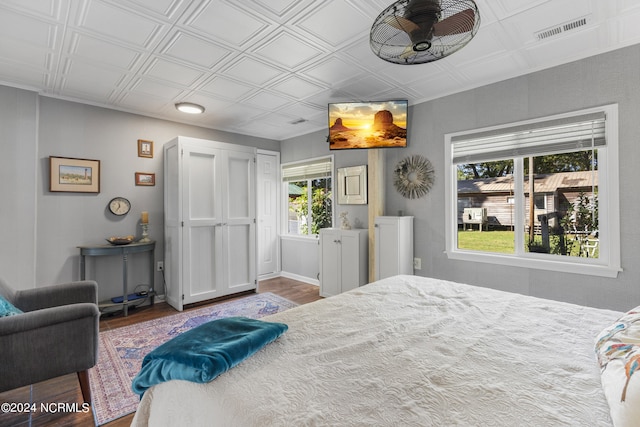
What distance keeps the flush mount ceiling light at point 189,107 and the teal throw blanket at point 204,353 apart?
10.6 feet

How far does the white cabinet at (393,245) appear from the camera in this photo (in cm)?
343

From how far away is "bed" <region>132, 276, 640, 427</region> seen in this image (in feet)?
2.62

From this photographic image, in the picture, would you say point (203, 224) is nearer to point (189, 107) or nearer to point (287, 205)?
point (189, 107)

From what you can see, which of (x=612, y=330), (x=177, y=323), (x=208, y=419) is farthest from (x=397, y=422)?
(x=177, y=323)

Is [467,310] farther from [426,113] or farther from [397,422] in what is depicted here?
[426,113]

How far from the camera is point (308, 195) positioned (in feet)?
17.0

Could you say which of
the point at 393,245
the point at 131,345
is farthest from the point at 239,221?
the point at 393,245

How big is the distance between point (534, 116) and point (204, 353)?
11.0ft

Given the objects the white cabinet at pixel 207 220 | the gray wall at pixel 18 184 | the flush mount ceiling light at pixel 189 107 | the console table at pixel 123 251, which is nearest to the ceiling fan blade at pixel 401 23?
the flush mount ceiling light at pixel 189 107

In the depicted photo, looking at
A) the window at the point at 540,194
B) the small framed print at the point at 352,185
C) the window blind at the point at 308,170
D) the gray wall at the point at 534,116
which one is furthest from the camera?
the window blind at the point at 308,170

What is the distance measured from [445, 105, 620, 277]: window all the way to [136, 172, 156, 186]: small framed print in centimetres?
391

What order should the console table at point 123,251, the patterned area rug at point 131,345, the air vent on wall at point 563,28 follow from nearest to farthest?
the patterned area rug at point 131,345 < the air vent on wall at point 563,28 < the console table at point 123,251

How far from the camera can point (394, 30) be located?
5.23 feet

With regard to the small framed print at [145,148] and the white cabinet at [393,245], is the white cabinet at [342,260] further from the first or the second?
the small framed print at [145,148]
